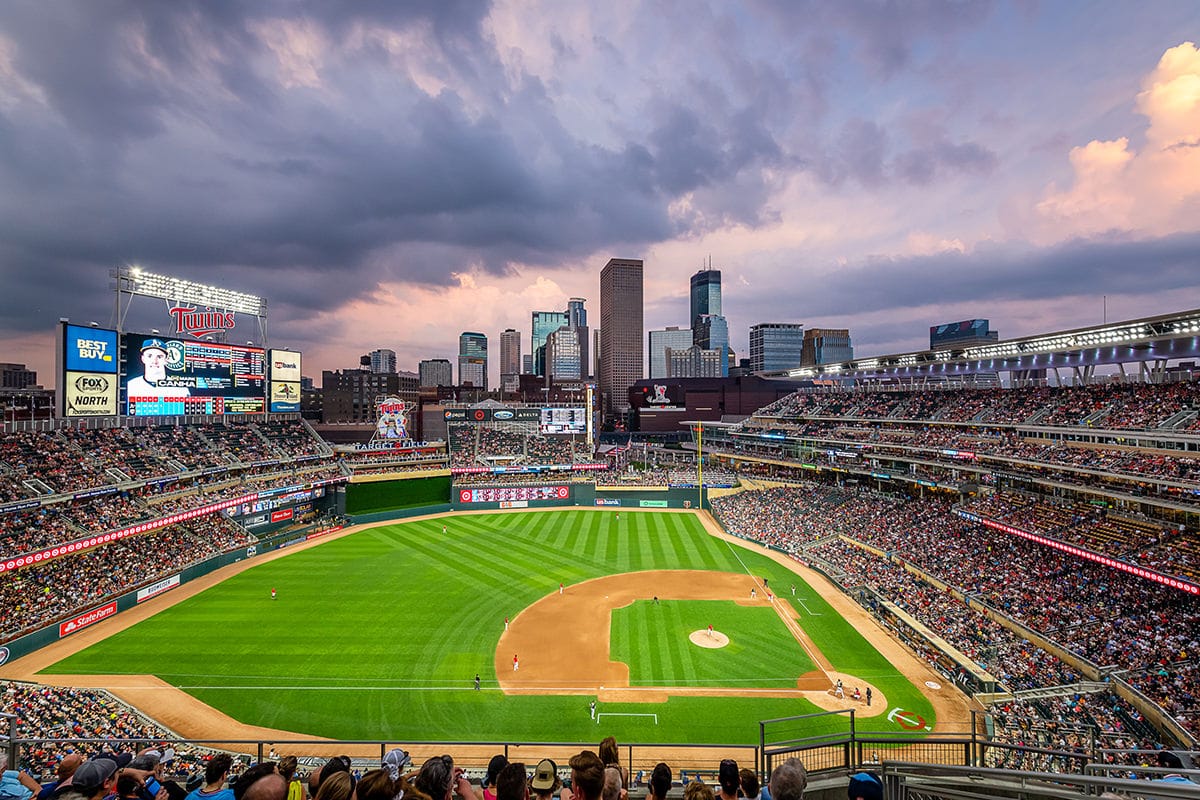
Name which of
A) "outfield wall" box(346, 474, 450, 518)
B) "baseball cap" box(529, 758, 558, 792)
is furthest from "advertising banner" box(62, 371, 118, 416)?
"baseball cap" box(529, 758, 558, 792)

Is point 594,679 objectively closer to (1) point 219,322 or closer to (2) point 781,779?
(2) point 781,779

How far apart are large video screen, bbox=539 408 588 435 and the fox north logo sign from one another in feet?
111

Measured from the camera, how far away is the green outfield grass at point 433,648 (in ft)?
63.4

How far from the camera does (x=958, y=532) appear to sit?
35.6 metres

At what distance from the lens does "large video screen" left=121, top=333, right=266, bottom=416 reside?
3947 centimetres

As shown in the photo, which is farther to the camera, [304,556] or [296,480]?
[296,480]

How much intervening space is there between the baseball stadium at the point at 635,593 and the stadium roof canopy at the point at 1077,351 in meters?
0.25

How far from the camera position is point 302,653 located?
960 inches

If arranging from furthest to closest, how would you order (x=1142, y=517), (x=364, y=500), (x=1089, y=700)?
(x=364, y=500) < (x=1142, y=517) < (x=1089, y=700)

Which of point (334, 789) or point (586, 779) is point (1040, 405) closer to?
point (586, 779)

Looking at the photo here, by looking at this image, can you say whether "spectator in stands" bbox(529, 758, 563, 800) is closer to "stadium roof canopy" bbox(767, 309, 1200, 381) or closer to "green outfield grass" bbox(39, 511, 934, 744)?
"green outfield grass" bbox(39, 511, 934, 744)

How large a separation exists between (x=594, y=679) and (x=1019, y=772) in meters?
19.3

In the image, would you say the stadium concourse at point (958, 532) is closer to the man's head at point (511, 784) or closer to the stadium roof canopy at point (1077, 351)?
the stadium roof canopy at point (1077, 351)

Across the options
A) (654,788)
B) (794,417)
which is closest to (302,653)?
(654,788)
